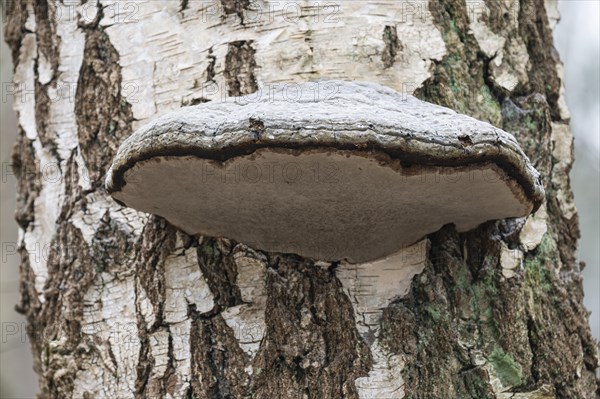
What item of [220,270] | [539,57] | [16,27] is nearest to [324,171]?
[220,270]

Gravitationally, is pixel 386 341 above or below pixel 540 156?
below

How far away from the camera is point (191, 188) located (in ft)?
6.54

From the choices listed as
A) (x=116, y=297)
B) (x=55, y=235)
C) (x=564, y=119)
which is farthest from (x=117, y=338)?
(x=564, y=119)

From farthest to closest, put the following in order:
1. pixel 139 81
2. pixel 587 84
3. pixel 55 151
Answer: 1. pixel 587 84
2. pixel 55 151
3. pixel 139 81

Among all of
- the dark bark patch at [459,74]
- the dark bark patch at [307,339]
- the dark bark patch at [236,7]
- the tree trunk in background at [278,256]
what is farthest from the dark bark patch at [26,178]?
the dark bark patch at [459,74]

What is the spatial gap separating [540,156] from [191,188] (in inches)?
52.7

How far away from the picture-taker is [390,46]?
2.51 metres

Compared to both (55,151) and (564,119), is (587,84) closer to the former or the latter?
(564,119)

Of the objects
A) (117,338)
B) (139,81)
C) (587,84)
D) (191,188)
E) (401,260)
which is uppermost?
(587,84)

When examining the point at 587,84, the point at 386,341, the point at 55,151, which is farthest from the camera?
the point at 587,84

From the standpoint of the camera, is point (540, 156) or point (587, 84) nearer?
point (540, 156)

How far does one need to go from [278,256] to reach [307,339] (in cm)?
28

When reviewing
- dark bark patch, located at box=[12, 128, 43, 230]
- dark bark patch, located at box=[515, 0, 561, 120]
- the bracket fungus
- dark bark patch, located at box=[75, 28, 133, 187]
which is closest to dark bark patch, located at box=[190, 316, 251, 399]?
the bracket fungus

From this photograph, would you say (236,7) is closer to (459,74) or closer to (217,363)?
(459,74)
